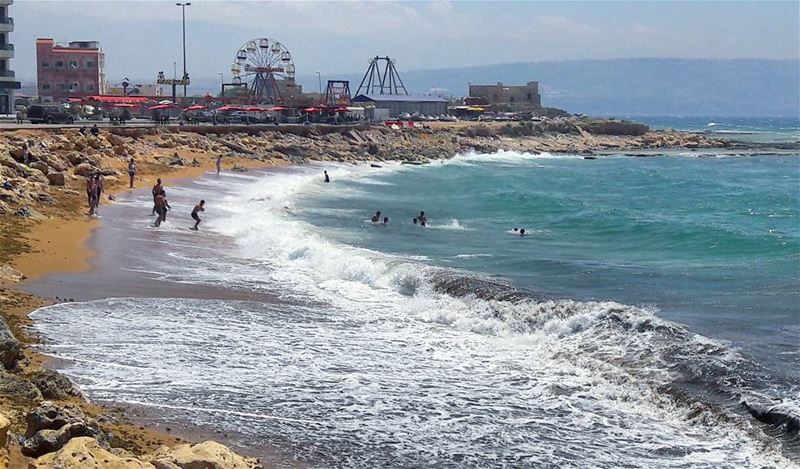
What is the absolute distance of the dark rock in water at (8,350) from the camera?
10.9m

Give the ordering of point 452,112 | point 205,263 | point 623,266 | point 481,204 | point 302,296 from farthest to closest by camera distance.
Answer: point 452,112, point 481,204, point 623,266, point 205,263, point 302,296

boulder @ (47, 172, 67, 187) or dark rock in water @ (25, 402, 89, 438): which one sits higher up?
boulder @ (47, 172, 67, 187)

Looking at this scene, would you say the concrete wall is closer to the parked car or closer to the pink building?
the pink building

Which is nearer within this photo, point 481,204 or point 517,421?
point 517,421

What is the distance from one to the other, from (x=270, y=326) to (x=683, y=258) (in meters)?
13.3

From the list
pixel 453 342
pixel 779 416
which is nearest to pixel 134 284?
pixel 453 342

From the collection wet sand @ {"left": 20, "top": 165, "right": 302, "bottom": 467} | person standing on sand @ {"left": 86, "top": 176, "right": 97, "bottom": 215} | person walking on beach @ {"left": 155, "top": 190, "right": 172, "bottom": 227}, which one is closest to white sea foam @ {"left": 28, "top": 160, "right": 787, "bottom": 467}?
wet sand @ {"left": 20, "top": 165, "right": 302, "bottom": 467}

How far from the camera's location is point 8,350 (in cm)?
1098

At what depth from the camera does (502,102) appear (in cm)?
14362

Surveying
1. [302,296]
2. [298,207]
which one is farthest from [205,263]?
[298,207]

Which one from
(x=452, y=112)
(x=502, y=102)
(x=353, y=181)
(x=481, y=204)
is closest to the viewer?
(x=481, y=204)

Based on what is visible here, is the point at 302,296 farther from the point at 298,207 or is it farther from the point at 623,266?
the point at 298,207

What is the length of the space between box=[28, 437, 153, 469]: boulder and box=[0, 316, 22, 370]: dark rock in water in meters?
3.94

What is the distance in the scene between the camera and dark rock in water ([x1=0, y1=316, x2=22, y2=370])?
429 inches
